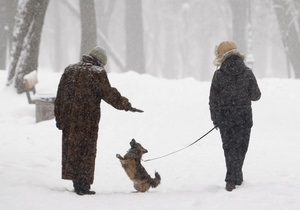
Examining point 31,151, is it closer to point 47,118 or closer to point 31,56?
point 47,118

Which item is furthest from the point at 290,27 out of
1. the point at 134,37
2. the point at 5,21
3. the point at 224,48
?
the point at 224,48

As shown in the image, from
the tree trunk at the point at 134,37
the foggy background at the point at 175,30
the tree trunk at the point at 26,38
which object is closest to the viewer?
the tree trunk at the point at 26,38

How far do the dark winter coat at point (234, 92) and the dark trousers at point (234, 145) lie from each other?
0.08 meters

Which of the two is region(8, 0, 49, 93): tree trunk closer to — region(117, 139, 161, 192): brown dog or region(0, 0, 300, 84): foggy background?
region(0, 0, 300, 84): foggy background

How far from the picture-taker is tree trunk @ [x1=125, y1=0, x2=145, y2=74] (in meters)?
22.1

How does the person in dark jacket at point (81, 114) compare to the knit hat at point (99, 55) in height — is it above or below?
below

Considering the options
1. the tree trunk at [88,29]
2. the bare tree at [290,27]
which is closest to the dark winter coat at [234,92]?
the tree trunk at [88,29]

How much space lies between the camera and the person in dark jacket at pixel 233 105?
6199mm

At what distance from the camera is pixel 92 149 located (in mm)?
6043

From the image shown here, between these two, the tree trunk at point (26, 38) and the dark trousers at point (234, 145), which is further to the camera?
the tree trunk at point (26, 38)

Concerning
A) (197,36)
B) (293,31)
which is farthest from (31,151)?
(197,36)

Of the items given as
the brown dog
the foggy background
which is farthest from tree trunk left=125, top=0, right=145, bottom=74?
the brown dog

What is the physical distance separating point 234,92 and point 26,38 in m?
8.38

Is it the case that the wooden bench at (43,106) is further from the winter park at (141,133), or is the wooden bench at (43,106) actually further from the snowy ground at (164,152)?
the snowy ground at (164,152)
